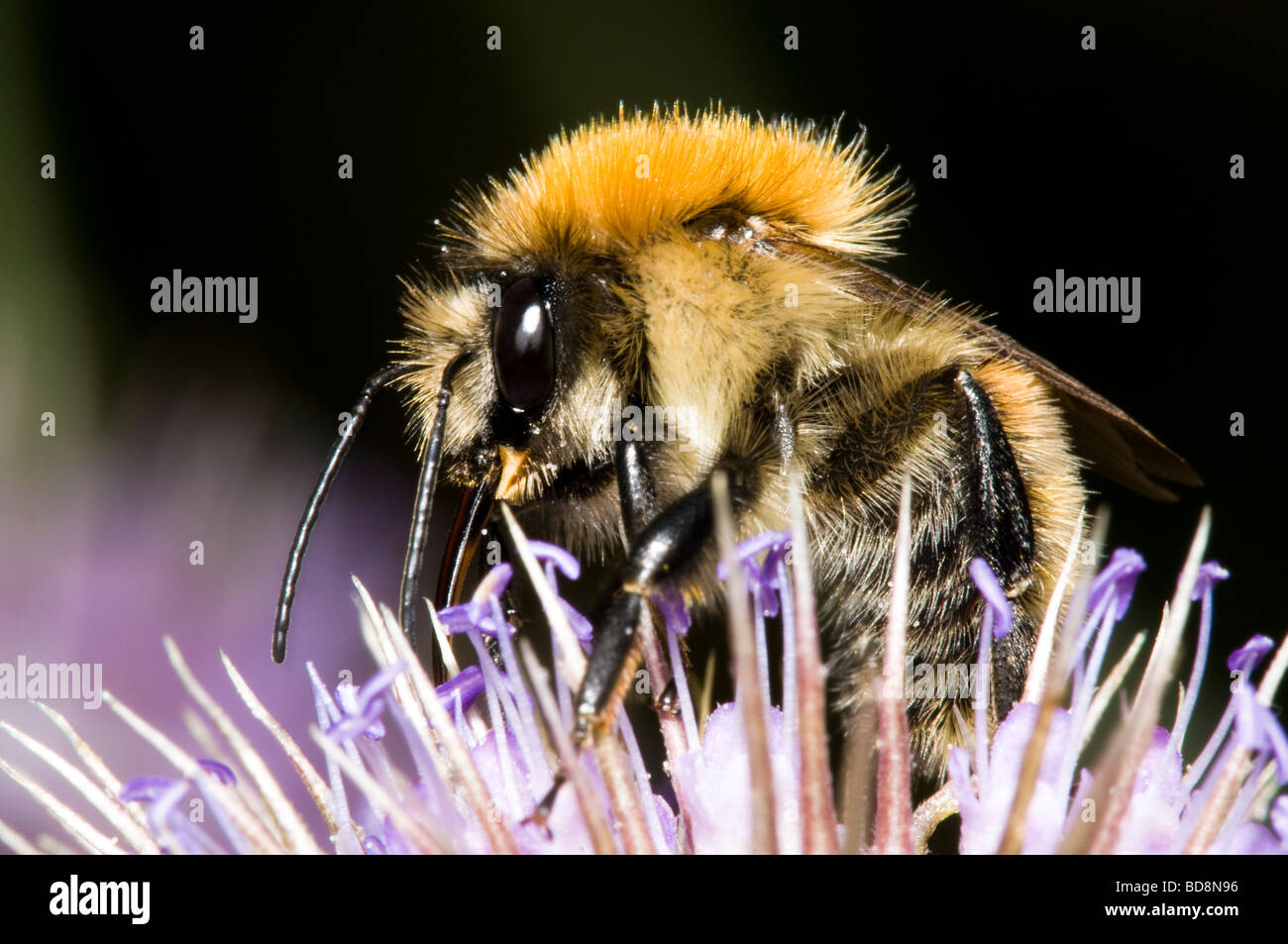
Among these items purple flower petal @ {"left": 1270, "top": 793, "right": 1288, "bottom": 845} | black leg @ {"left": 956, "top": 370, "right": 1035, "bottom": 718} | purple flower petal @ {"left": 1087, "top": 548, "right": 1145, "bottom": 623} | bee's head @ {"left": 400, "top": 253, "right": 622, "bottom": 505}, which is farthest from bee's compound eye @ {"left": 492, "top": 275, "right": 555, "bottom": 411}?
purple flower petal @ {"left": 1270, "top": 793, "right": 1288, "bottom": 845}

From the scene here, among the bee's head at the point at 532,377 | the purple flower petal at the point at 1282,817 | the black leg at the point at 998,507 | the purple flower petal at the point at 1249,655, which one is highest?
the bee's head at the point at 532,377

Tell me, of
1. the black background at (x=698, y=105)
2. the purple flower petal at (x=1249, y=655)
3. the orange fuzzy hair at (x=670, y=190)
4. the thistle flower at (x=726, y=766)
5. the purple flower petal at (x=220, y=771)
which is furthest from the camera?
the black background at (x=698, y=105)

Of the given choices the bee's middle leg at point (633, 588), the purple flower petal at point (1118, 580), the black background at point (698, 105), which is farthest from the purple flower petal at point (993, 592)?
the black background at point (698, 105)

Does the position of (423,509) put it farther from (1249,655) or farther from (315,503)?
(1249,655)

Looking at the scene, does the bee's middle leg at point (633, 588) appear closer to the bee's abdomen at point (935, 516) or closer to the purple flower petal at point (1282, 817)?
the bee's abdomen at point (935, 516)

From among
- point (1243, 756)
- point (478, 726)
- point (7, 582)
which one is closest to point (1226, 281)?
point (1243, 756)

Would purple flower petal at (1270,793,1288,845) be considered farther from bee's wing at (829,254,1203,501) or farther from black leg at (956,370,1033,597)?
bee's wing at (829,254,1203,501)
